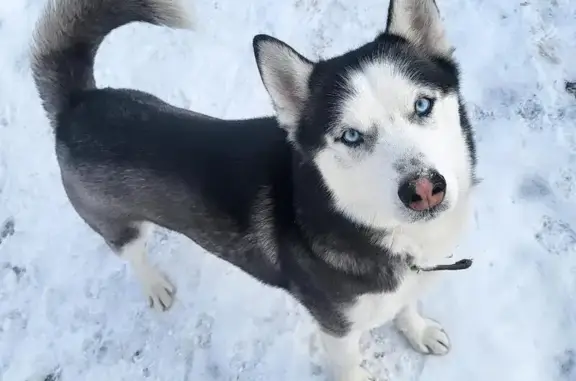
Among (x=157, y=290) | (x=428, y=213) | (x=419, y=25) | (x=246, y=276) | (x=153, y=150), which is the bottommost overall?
(x=157, y=290)

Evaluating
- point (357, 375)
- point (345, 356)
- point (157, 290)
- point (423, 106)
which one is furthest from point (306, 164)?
point (157, 290)

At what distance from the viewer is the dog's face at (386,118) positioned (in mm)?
2432

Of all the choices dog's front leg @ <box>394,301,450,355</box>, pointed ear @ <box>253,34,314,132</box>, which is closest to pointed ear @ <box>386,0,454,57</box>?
pointed ear @ <box>253,34,314,132</box>

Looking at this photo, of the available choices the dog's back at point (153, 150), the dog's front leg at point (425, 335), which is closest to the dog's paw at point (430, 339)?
the dog's front leg at point (425, 335)

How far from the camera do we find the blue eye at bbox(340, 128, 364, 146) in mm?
2519

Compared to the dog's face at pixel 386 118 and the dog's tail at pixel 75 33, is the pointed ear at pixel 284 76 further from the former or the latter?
the dog's tail at pixel 75 33

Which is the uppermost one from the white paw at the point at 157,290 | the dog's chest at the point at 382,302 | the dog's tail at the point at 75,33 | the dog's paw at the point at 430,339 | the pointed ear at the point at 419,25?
the pointed ear at the point at 419,25

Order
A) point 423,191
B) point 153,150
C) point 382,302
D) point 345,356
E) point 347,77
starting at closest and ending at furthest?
point 423,191
point 347,77
point 382,302
point 153,150
point 345,356

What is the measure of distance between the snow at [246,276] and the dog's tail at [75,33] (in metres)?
1.49

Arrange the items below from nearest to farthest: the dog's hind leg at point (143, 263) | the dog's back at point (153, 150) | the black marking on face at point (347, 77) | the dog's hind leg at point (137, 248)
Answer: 1. the black marking on face at point (347, 77)
2. the dog's back at point (153, 150)
3. the dog's hind leg at point (137, 248)
4. the dog's hind leg at point (143, 263)

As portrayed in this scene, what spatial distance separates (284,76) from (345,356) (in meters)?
1.63

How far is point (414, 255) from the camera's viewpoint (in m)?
2.91

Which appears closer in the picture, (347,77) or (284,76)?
(347,77)

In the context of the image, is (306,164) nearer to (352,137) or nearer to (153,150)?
(352,137)
